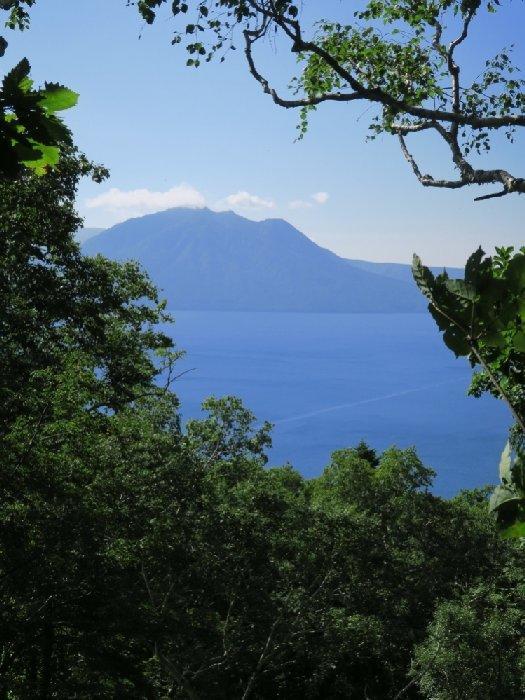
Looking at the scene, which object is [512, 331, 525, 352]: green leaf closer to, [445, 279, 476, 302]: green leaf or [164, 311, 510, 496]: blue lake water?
[445, 279, 476, 302]: green leaf

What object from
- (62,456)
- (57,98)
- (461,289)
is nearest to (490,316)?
(461,289)

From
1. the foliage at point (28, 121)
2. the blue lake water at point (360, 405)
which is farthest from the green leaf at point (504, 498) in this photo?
the blue lake water at point (360, 405)

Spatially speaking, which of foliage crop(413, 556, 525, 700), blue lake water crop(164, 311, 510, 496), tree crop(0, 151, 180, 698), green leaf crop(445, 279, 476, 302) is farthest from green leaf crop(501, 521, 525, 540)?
blue lake water crop(164, 311, 510, 496)

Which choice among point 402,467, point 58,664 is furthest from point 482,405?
point 58,664

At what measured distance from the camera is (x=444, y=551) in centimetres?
1595

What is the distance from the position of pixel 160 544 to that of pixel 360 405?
379 ft

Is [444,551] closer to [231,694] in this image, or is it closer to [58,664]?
[231,694]

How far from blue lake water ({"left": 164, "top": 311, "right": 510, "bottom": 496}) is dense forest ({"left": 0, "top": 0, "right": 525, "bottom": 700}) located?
51.3 metres

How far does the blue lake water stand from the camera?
93.5 meters

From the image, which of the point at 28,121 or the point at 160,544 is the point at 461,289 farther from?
the point at 160,544

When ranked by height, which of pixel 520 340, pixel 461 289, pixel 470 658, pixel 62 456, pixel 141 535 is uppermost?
pixel 461 289

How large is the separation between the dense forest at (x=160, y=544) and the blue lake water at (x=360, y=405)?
51.3m

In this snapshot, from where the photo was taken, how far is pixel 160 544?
9930 millimetres

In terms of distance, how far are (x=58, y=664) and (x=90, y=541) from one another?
203 cm
